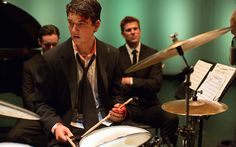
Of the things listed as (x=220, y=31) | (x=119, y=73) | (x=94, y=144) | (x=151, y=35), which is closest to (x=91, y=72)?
(x=119, y=73)

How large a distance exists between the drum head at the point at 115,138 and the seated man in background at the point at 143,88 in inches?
24.4

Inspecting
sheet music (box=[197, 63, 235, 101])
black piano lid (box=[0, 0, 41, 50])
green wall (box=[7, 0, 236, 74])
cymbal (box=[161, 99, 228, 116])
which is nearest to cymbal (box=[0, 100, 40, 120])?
cymbal (box=[161, 99, 228, 116])

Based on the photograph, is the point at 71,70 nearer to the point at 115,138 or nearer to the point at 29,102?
the point at 115,138

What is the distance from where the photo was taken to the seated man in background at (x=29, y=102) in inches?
89.7

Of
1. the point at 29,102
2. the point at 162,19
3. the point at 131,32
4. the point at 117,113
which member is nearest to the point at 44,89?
the point at 117,113

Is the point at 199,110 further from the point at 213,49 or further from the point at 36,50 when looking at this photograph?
the point at 213,49

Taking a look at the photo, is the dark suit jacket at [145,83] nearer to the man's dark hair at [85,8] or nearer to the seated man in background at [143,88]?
the seated man in background at [143,88]

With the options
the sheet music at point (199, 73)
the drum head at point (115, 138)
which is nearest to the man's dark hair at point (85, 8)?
the drum head at point (115, 138)

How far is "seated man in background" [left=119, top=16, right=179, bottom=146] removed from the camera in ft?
8.07

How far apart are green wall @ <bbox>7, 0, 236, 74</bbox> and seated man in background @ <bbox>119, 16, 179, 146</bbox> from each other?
2.72m

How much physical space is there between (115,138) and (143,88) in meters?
1.11

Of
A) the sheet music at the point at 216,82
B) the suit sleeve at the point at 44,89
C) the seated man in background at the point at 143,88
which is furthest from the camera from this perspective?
the seated man in background at the point at 143,88

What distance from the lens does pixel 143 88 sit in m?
2.62

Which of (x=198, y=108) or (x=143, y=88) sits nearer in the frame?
(x=198, y=108)
